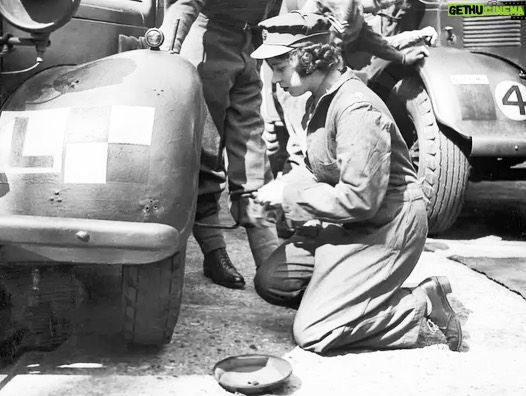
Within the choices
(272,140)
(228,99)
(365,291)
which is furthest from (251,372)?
(272,140)

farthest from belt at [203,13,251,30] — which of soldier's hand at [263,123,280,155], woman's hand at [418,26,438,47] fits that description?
soldier's hand at [263,123,280,155]

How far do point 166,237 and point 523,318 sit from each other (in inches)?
71.4

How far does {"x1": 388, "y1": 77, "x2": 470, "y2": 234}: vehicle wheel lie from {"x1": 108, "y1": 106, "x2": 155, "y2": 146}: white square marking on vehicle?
9.10 feet

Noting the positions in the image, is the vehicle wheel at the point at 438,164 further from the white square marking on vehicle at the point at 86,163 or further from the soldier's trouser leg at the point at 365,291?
the white square marking on vehicle at the point at 86,163

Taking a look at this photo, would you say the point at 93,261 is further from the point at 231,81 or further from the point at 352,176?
the point at 231,81

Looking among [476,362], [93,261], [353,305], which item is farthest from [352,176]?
[93,261]

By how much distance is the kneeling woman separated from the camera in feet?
9.93

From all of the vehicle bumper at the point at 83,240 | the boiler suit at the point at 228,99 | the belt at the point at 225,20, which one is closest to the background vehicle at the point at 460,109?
the boiler suit at the point at 228,99

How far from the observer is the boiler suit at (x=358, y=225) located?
3020 mm

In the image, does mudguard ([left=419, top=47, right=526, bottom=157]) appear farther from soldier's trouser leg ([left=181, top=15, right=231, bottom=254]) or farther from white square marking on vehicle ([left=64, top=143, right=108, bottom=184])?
white square marking on vehicle ([left=64, top=143, right=108, bottom=184])

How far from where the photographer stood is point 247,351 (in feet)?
9.99

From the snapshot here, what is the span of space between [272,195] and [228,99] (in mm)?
912

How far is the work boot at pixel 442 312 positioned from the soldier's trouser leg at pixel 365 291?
68mm

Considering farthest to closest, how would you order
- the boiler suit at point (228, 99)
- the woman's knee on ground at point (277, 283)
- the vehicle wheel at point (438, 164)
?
1. the vehicle wheel at point (438, 164)
2. the boiler suit at point (228, 99)
3. the woman's knee on ground at point (277, 283)
